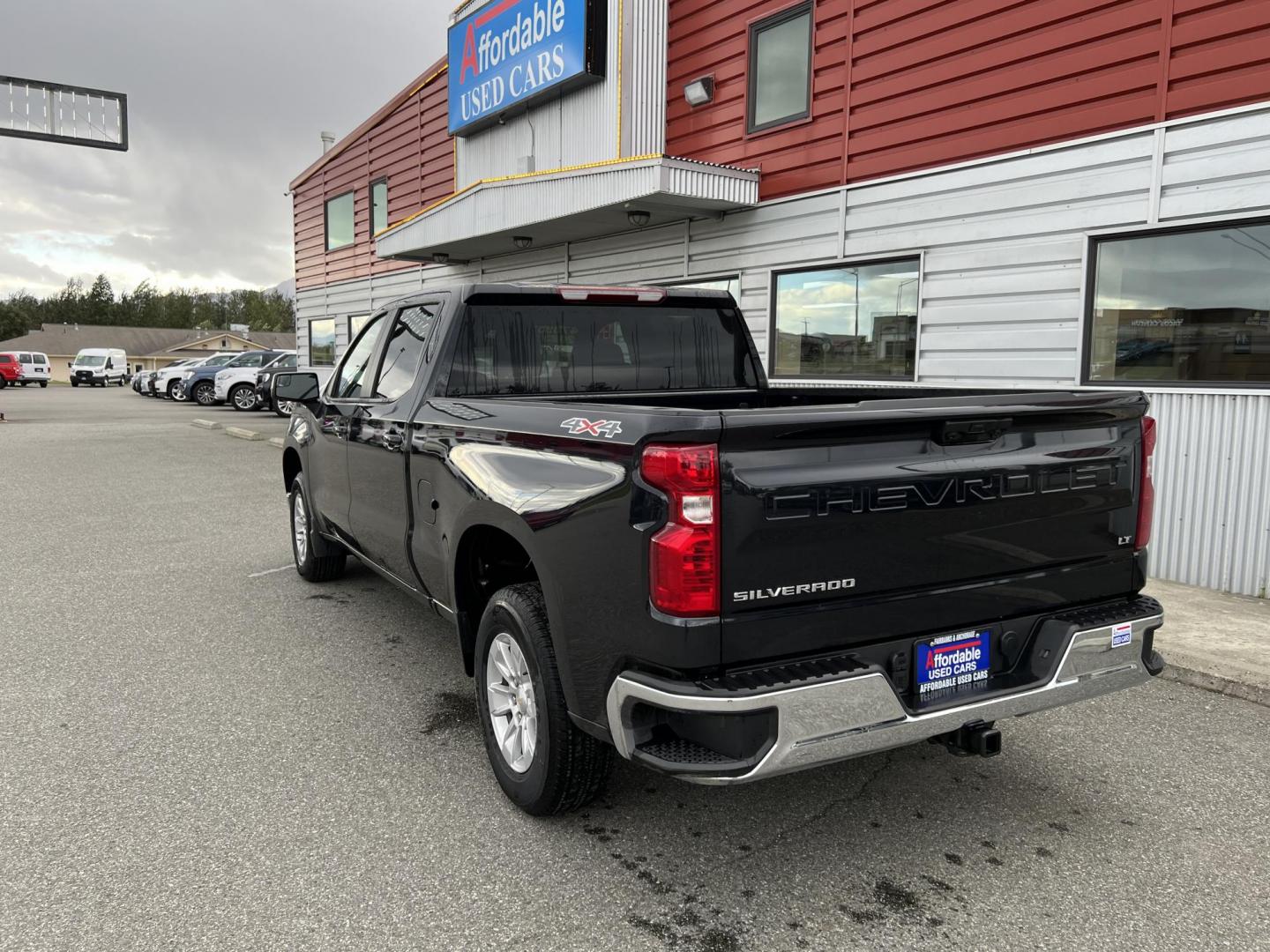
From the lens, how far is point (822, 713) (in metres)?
2.43

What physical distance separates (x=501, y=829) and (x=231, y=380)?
1088 inches

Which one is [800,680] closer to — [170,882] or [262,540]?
[170,882]

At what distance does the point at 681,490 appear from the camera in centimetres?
239

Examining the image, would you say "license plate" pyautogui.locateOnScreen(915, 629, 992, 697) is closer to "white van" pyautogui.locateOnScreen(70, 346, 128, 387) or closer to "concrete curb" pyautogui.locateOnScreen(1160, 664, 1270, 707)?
"concrete curb" pyautogui.locateOnScreen(1160, 664, 1270, 707)

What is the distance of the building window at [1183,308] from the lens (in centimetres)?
609

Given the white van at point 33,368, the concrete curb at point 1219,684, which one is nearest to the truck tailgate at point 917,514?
the concrete curb at point 1219,684

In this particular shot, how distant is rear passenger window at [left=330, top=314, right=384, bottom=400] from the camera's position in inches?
197

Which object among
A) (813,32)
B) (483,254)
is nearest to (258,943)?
(813,32)

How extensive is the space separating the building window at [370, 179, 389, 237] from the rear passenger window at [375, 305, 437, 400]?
1455cm

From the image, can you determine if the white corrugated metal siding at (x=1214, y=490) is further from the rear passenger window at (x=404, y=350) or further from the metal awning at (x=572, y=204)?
the rear passenger window at (x=404, y=350)

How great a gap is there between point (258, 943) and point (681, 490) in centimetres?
169

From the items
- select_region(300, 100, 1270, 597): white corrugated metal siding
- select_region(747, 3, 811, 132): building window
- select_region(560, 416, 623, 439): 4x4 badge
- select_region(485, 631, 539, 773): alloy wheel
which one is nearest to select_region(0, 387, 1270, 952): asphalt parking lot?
select_region(485, 631, 539, 773): alloy wheel

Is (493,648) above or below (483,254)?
below

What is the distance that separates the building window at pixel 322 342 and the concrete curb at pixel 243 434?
8.61ft
